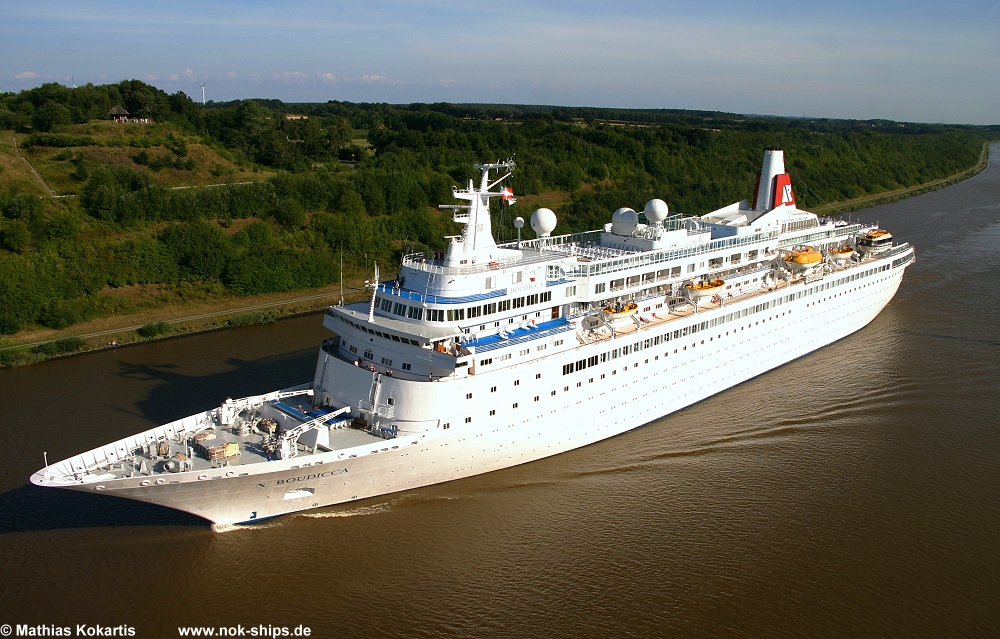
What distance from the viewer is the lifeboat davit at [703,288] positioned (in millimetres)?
27562

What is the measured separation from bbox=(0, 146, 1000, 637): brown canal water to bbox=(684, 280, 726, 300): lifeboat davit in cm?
423

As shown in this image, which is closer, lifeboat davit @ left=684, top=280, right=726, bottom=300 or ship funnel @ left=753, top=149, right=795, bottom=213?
lifeboat davit @ left=684, top=280, right=726, bottom=300

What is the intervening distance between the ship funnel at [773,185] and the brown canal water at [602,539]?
1146 centimetres

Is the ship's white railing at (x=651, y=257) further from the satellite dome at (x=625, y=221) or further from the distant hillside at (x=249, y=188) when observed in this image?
the distant hillside at (x=249, y=188)

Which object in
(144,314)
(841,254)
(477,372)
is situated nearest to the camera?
(477,372)

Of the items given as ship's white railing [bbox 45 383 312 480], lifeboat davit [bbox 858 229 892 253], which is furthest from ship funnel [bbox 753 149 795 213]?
ship's white railing [bbox 45 383 312 480]

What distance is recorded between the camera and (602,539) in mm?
18609

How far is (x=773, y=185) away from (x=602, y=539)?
2331cm

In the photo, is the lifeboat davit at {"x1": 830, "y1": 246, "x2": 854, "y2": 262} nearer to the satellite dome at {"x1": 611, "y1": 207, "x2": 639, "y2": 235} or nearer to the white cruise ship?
the white cruise ship

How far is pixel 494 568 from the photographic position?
1747cm

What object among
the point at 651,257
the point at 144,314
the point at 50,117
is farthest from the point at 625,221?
the point at 50,117

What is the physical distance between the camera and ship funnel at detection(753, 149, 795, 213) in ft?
114

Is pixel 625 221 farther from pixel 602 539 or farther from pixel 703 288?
pixel 602 539

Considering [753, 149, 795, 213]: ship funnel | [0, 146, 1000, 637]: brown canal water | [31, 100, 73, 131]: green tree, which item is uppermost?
[31, 100, 73, 131]: green tree
